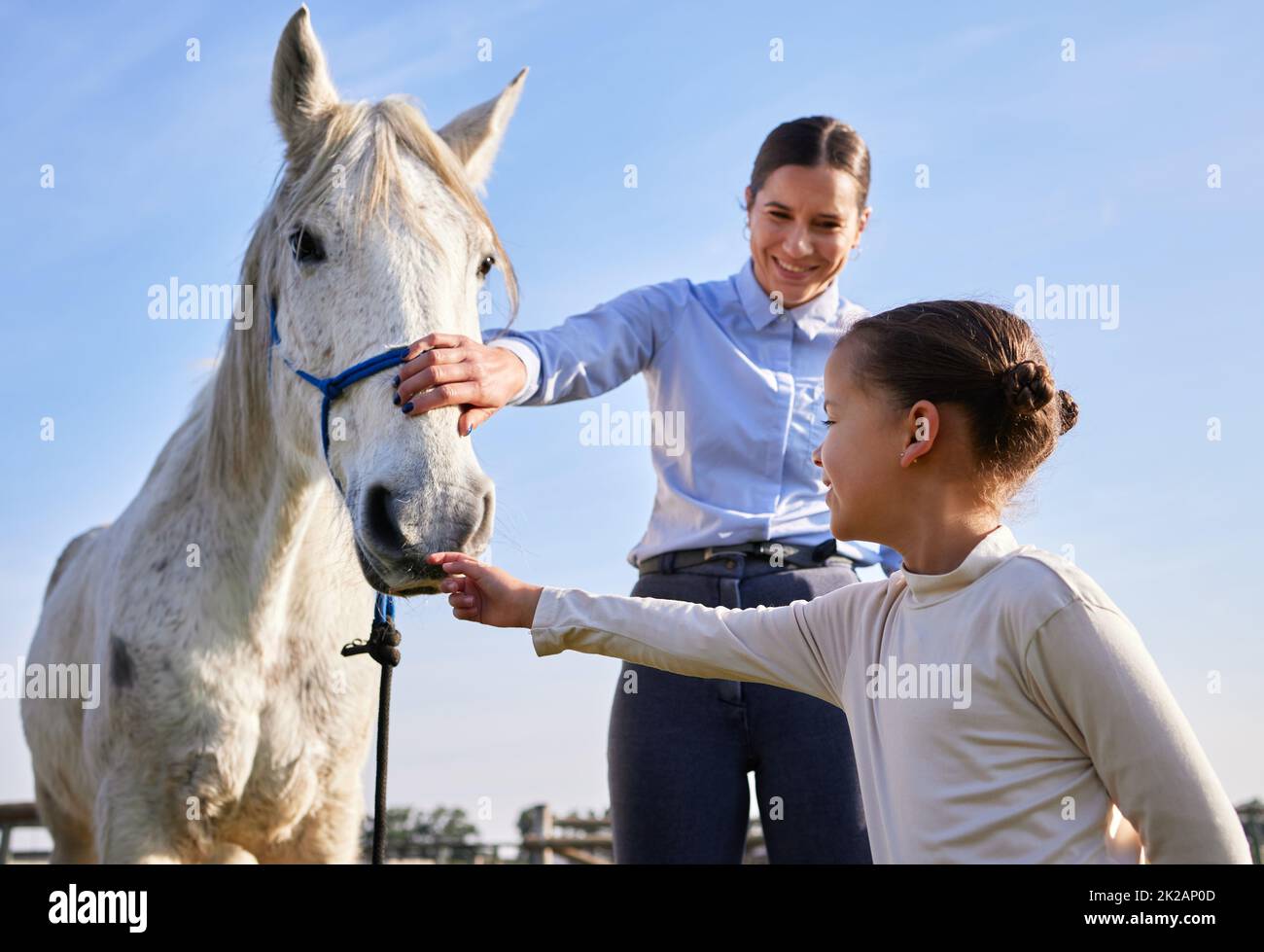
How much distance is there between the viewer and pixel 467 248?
260 centimetres

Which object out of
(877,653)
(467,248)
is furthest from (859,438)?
(467,248)

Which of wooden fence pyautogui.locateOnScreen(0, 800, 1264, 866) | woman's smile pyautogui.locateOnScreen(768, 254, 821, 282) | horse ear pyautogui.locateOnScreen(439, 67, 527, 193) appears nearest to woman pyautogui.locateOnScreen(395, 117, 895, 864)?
woman's smile pyautogui.locateOnScreen(768, 254, 821, 282)

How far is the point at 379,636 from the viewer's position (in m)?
2.52

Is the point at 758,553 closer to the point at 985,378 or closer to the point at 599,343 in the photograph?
the point at 599,343

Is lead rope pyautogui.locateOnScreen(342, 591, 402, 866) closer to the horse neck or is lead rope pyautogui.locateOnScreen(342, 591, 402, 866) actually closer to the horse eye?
the horse neck

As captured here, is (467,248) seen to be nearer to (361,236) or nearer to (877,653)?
(361,236)

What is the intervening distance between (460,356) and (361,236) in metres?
0.71

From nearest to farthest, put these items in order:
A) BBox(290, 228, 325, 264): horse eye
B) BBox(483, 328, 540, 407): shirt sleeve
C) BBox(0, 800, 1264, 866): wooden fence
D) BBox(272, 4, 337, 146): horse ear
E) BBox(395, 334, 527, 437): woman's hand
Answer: BBox(395, 334, 527, 437): woman's hand < BBox(483, 328, 540, 407): shirt sleeve < BBox(290, 228, 325, 264): horse eye < BBox(272, 4, 337, 146): horse ear < BBox(0, 800, 1264, 866): wooden fence

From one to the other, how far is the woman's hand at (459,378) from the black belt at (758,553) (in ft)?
1.82

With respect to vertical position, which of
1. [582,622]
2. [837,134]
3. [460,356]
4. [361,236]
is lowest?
[582,622]

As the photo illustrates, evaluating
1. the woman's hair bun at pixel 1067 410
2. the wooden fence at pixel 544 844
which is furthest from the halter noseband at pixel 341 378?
the wooden fence at pixel 544 844

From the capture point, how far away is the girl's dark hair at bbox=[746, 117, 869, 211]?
2.44m

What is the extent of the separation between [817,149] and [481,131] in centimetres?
126

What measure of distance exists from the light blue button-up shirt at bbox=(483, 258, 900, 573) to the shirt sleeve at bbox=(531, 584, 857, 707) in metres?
0.52
